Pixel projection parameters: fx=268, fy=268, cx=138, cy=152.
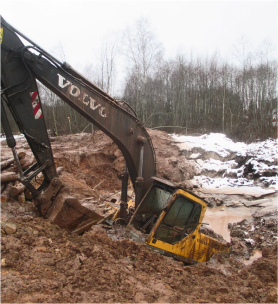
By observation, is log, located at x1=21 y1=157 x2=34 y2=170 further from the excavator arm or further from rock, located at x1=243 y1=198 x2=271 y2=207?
rock, located at x1=243 y1=198 x2=271 y2=207

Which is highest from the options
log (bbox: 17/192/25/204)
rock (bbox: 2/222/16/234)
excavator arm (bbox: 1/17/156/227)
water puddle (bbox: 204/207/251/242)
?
excavator arm (bbox: 1/17/156/227)

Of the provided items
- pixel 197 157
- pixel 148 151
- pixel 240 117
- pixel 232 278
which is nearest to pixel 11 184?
pixel 148 151

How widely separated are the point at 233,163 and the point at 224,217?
639 centimetres

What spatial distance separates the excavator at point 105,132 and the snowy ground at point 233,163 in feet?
28.6

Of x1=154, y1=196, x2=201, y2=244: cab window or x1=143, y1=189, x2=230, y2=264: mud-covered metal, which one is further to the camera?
x1=154, y1=196, x2=201, y2=244: cab window

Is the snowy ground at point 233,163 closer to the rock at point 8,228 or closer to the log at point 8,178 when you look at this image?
the log at point 8,178

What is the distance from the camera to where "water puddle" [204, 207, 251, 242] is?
29.0 feet

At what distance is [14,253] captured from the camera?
11.5 feet

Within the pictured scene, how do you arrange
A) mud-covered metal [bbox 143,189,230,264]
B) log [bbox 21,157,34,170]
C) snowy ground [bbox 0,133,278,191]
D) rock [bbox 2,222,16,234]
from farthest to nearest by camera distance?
snowy ground [bbox 0,133,278,191] → log [bbox 21,157,34,170] → mud-covered metal [bbox 143,189,230,264] → rock [bbox 2,222,16,234]

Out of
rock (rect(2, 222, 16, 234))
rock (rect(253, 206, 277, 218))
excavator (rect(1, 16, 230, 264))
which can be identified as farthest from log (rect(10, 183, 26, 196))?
rock (rect(253, 206, 277, 218))

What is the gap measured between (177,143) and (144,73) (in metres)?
9.13

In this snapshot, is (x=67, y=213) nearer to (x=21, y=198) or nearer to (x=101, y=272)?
(x=101, y=272)

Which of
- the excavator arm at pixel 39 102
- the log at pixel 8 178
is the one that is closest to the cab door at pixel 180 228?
the excavator arm at pixel 39 102

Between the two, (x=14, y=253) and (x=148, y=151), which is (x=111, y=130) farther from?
(x=14, y=253)
